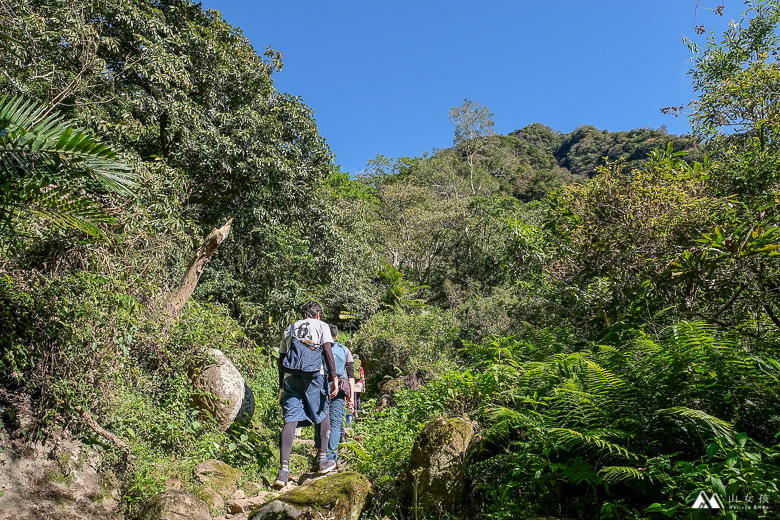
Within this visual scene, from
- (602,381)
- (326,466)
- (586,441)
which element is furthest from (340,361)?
(586,441)

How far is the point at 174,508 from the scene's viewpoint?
345 cm

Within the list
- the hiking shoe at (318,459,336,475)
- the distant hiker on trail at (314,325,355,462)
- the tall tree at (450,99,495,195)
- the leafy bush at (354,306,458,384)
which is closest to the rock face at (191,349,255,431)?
the distant hiker on trail at (314,325,355,462)

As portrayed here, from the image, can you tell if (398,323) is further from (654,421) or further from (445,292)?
(654,421)

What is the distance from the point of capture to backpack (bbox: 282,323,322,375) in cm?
477

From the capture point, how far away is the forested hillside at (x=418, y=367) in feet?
9.08

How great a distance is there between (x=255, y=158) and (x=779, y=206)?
9317 millimetres

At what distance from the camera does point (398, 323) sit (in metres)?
14.4

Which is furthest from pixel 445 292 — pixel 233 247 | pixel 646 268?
pixel 646 268

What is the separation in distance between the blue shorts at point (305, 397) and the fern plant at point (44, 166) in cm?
231

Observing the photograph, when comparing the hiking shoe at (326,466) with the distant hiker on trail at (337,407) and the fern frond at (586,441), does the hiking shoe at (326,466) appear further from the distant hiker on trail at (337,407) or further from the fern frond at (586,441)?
the fern frond at (586,441)

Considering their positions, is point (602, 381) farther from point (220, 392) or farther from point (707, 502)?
point (220, 392)

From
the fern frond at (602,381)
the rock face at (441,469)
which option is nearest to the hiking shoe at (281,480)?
the rock face at (441,469)

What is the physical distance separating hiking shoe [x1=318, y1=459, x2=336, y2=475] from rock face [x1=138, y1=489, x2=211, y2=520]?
131 centimetres

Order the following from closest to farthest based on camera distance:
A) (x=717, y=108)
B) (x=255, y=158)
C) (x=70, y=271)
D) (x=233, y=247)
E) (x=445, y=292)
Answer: (x=70, y=271) → (x=717, y=108) → (x=255, y=158) → (x=233, y=247) → (x=445, y=292)
